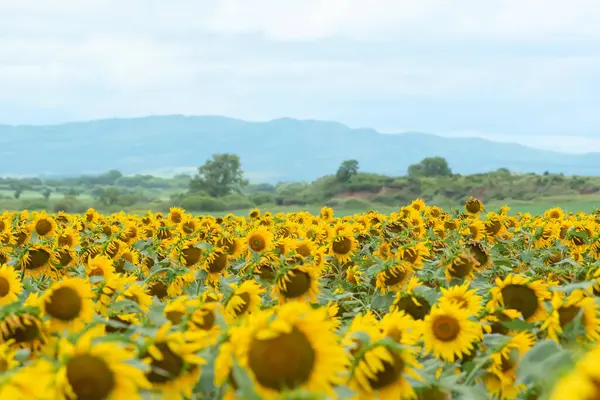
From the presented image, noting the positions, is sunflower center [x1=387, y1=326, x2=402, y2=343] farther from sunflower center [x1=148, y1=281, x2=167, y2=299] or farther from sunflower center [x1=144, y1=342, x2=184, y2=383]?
sunflower center [x1=148, y1=281, x2=167, y2=299]

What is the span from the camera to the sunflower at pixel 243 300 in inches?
149

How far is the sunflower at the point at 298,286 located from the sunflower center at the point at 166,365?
228 cm

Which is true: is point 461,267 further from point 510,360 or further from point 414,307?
point 510,360

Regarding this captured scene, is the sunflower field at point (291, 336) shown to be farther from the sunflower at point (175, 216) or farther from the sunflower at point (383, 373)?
the sunflower at point (175, 216)

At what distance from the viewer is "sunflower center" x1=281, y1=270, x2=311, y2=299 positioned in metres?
4.77

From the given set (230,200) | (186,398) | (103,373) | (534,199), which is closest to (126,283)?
(186,398)

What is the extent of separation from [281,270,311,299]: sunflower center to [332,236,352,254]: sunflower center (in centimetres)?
333

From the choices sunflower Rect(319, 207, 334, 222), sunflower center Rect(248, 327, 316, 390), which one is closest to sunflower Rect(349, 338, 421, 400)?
sunflower center Rect(248, 327, 316, 390)

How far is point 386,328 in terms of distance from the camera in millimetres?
3123

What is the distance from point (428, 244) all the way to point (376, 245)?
107 centimetres

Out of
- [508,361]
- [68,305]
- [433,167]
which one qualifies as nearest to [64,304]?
[68,305]

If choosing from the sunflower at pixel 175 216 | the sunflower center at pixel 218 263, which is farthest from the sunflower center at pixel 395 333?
the sunflower at pixel 175 216

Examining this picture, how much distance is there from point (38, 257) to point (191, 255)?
5.24ft

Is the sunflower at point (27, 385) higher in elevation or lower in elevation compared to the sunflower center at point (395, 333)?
higher
